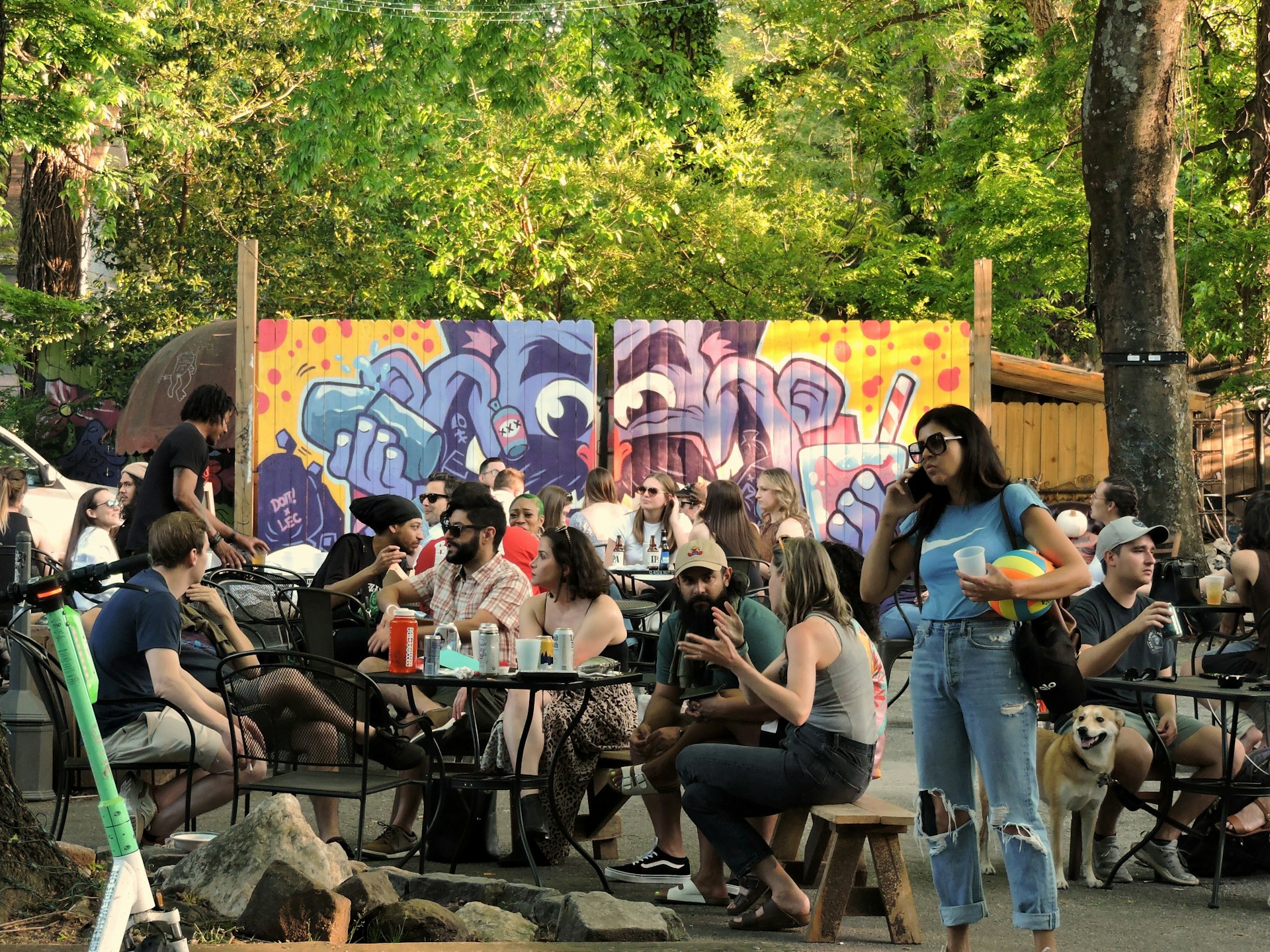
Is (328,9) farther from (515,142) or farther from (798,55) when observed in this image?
(798,55)

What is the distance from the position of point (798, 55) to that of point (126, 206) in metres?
11.3

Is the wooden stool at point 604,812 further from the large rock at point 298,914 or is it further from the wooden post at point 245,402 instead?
the wooden post at point 245,402

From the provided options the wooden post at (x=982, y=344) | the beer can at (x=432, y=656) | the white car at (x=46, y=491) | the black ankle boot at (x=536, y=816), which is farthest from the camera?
the wooden post at (x=982, y=344)

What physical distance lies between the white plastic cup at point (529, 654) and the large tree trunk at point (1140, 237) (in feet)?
22.9

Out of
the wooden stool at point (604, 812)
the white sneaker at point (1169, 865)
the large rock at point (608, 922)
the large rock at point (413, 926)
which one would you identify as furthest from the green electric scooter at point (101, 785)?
the white sneaker at point (1169, 865)

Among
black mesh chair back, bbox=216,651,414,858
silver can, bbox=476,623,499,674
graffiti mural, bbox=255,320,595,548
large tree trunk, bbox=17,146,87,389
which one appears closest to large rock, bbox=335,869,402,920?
black mesh chair back, bbox=216,651,414,858

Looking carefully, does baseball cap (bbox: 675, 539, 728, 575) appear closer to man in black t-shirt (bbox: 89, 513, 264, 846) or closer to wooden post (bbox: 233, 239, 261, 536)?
man in black t-shirt (bbox: 89, 513, 264, 846)

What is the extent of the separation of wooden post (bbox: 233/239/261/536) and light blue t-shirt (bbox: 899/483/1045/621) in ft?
36.1

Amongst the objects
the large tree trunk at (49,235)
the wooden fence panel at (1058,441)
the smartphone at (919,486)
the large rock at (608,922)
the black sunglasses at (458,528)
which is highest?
the large tree trunk at (49,235)

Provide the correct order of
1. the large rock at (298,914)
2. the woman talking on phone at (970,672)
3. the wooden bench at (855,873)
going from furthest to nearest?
the wooden bench at (855,873), the woman talking on phone at (970,672), the large rock at (298,914)

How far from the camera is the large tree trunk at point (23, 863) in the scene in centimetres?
448

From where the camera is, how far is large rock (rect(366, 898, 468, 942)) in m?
4.34

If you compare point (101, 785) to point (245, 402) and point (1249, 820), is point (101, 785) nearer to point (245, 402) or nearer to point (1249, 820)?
point (1249, 820)

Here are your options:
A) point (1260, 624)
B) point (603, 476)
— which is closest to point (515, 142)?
point (603, 476)
